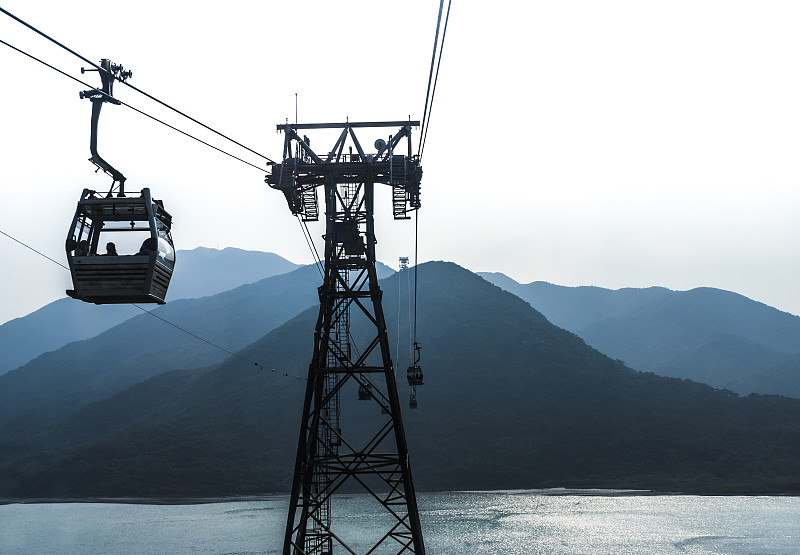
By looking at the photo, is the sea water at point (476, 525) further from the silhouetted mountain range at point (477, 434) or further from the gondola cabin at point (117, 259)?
the gondola cabin at point (117, 259)

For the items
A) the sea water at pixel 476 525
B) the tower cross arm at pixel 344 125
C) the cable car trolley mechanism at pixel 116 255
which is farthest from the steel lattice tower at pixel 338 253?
the sea water at pixel 476 525

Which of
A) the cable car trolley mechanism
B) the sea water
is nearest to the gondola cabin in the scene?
the cable car trolley mechanism

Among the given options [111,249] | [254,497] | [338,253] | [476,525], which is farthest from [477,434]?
[111,249]

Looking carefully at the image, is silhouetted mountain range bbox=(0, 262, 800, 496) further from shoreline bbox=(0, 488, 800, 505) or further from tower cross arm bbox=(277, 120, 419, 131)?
tower cross arm bbox=(277, 120, 419, 131)

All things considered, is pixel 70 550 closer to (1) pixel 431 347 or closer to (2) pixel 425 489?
(2) pixel 425 489

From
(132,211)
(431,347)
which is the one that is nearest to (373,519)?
(431,347)

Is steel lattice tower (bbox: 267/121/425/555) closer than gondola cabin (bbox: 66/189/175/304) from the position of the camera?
No
